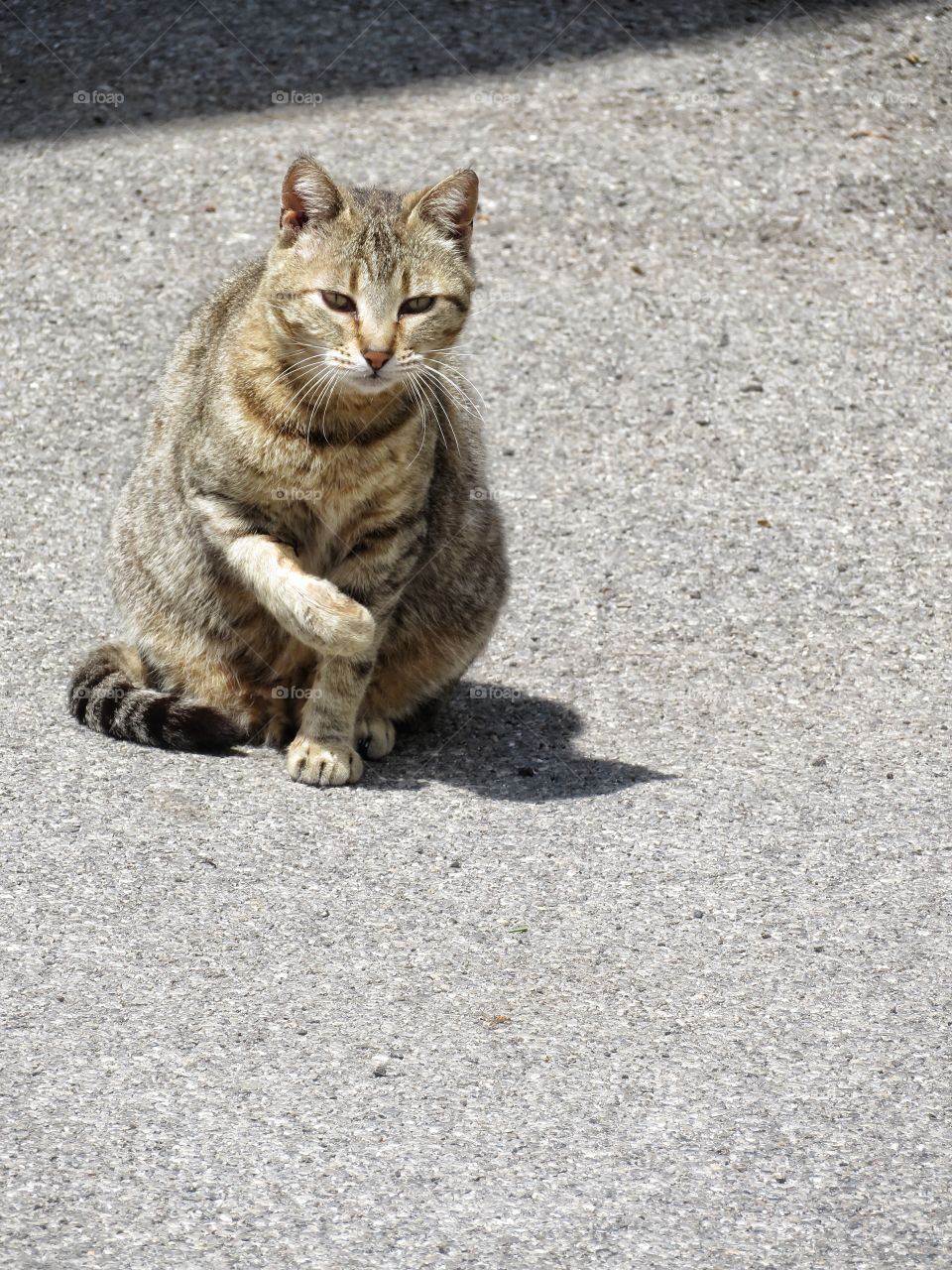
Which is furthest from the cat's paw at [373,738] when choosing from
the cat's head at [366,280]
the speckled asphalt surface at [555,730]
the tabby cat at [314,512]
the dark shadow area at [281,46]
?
the dark shadow area at [281,46]

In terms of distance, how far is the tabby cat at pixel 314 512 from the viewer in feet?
15.7

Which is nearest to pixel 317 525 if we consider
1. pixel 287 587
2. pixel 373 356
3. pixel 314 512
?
pixel 314 512

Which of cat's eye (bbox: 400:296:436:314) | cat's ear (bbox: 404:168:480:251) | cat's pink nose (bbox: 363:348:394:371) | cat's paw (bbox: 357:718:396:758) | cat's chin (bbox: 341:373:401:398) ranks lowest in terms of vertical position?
cat's paw (bbox: 357:718:396:758)

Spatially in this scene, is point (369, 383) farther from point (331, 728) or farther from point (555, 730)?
point (555, 730)

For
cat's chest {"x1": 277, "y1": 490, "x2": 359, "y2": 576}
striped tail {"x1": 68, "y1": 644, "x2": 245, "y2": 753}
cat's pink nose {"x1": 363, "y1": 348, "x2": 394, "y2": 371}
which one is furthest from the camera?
striped tail {"x1": 68, "y1": 644, "x2": 245, "y2": 753}

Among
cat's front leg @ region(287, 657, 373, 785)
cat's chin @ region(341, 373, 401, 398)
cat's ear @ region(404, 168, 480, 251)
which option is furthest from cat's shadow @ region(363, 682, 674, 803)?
cat's ear @ region(404, 168, 480, 251)

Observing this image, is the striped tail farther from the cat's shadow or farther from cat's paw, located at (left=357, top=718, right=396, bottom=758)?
the cat's shadow

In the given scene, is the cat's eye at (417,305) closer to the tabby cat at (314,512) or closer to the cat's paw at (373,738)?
the tabby cat at (314,512)

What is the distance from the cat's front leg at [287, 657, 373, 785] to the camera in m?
4.96

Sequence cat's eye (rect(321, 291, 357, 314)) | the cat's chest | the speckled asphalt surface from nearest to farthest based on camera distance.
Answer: the speckled asphalt surface, cat's eye (rect(321, 291, 357, 314)), the cat's chest

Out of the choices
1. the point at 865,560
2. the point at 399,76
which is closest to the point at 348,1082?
the point at 865,560

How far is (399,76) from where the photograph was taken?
9.60 m

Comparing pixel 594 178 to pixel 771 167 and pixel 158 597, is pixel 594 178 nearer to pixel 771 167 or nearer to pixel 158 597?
pixel 771 167

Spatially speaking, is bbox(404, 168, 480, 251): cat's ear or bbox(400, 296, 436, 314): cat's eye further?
bbox(404, 168, 480, 251): cat's ear
